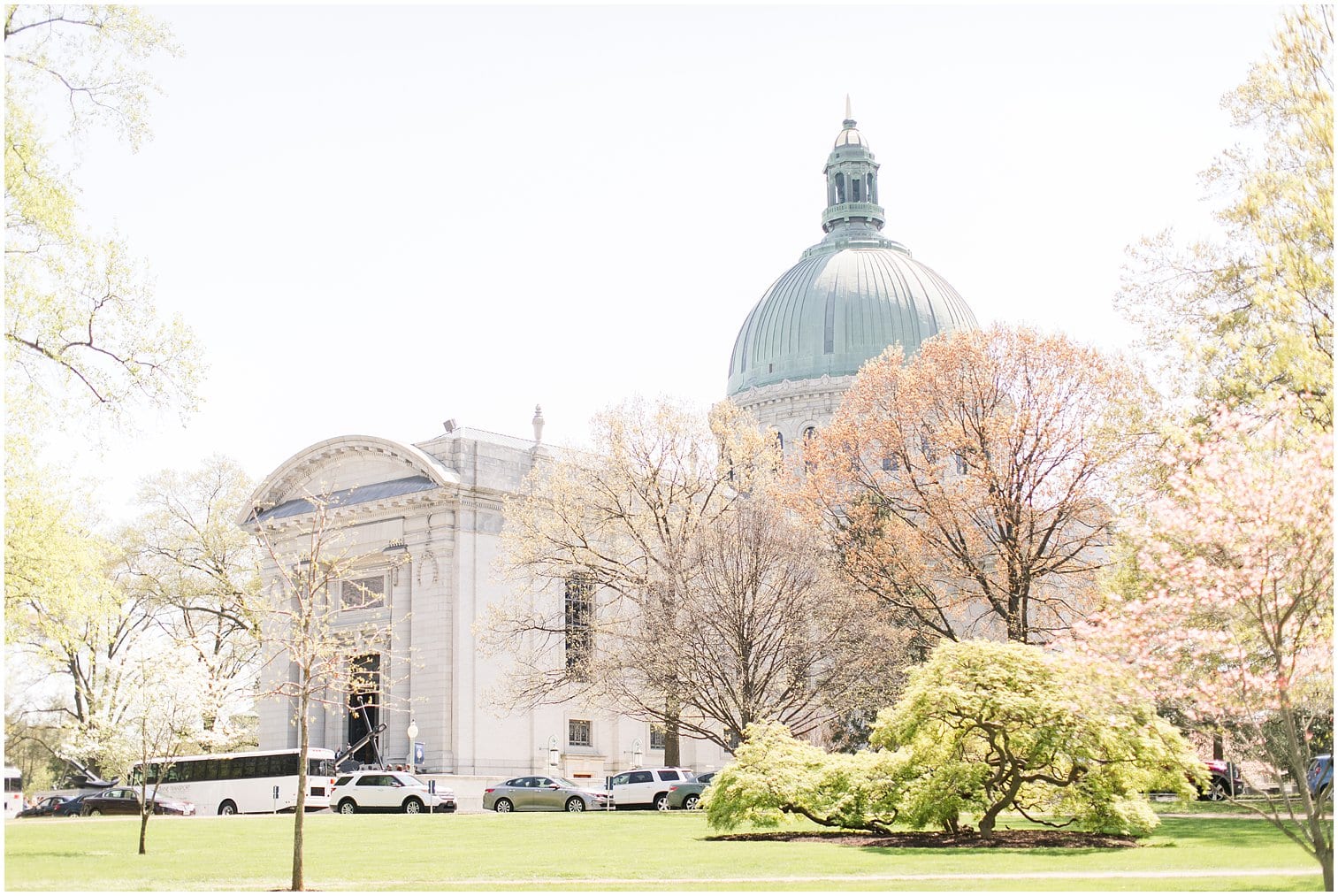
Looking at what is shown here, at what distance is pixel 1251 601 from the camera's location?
16625 millimetres

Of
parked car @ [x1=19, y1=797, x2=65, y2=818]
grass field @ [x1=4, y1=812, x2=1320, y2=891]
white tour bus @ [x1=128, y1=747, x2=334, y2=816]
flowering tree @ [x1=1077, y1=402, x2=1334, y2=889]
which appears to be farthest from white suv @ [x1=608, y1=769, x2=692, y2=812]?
flowering tree @ [x1=1077, y1=402, x2=1334, y2=889]

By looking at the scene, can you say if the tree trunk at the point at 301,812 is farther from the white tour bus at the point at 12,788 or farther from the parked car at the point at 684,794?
the white tour bus at the point at 12,788

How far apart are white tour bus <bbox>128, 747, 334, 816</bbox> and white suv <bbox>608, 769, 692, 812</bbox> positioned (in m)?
9.41

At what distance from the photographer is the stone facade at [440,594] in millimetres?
56625

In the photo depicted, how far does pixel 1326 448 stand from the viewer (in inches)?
659

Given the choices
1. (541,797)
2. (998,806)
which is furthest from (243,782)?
(998,806)

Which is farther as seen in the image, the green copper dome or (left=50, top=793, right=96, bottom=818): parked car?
the green copper dome

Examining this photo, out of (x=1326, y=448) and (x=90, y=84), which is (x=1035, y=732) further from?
(x=90, y=84)

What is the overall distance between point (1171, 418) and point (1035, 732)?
27.8 feet

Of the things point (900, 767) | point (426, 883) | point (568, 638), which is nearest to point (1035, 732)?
point (900, 767)

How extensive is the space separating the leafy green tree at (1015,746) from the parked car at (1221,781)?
621 inches

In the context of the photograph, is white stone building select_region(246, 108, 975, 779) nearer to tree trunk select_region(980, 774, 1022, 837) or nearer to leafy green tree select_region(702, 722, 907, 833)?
leafy green tree select_region(702, 722, 907, 833)

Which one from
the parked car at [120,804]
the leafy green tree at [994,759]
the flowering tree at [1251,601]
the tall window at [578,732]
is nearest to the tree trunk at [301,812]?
the leafy green tree at [994,759]

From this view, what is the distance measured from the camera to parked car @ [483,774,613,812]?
44344mm
